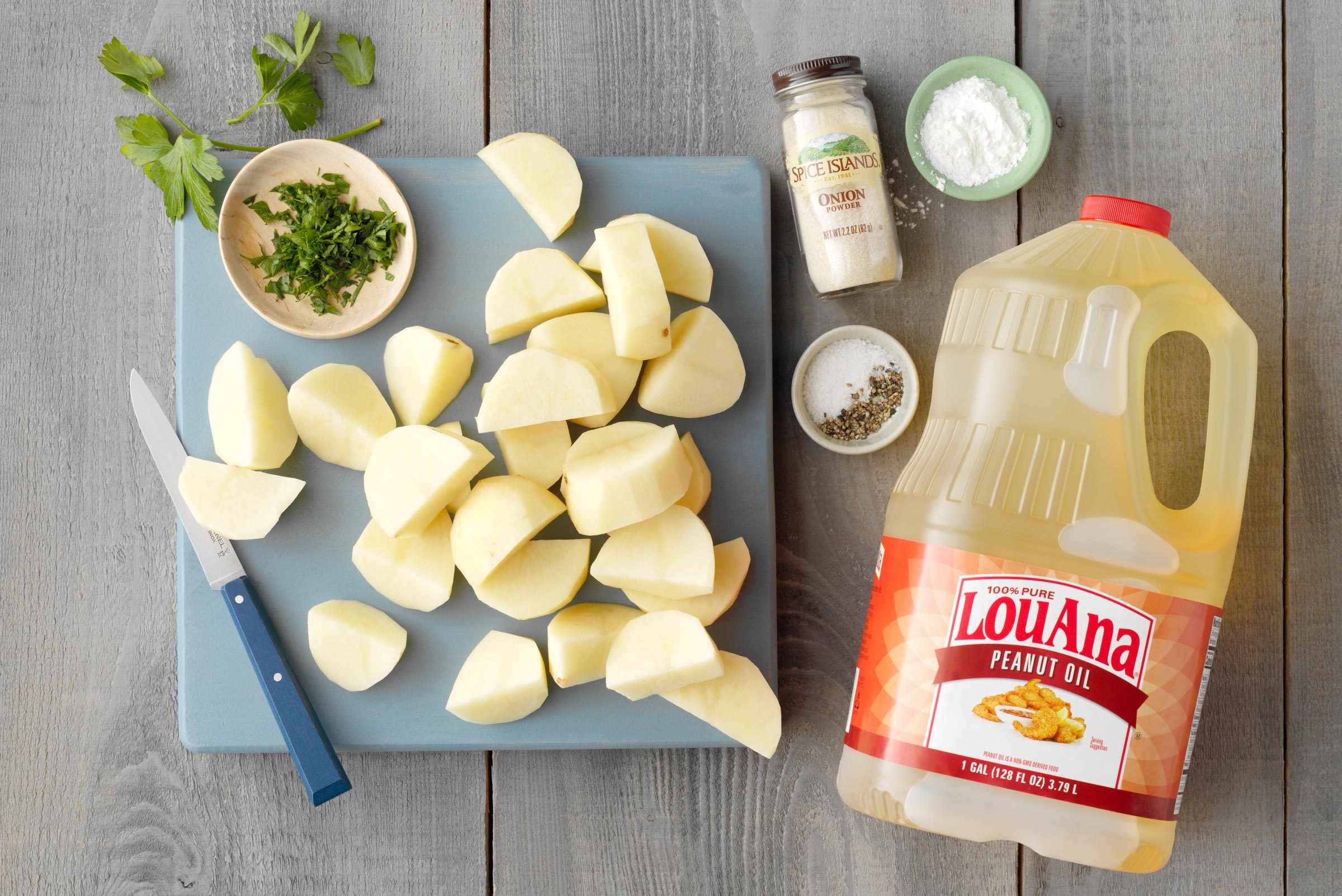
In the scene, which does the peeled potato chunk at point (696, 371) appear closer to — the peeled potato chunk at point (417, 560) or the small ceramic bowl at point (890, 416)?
the small ceramic bowl at point (890, 416)

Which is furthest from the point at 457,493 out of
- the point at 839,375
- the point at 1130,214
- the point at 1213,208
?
the point at 1213,208

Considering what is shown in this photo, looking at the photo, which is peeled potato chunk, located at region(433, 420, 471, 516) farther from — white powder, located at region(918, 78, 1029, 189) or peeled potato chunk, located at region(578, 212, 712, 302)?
white powder, located at region(918, 78, 1029, 189)

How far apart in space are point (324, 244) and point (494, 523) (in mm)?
437

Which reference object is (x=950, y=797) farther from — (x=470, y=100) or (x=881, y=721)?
(x=470, y=100)

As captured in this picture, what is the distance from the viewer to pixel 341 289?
3.73 feet

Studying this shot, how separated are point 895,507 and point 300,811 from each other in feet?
3.03

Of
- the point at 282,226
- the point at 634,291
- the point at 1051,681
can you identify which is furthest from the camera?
the point at 282,226

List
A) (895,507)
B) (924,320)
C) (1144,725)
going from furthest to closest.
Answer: (924,320) < (895,507) < (1144,725)

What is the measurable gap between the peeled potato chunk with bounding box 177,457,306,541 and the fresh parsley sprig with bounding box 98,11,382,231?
32 centimetres

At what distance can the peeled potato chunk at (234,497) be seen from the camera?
3.66ft

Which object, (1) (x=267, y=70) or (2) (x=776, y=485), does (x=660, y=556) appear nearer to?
(2) (x=776, y=485)

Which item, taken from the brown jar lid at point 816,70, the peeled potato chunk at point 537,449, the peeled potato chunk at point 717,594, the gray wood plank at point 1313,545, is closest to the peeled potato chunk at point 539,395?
the peeled potato chunk at point 537,449

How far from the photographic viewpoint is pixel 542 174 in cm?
111

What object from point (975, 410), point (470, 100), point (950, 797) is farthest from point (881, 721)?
point (470, 100)
